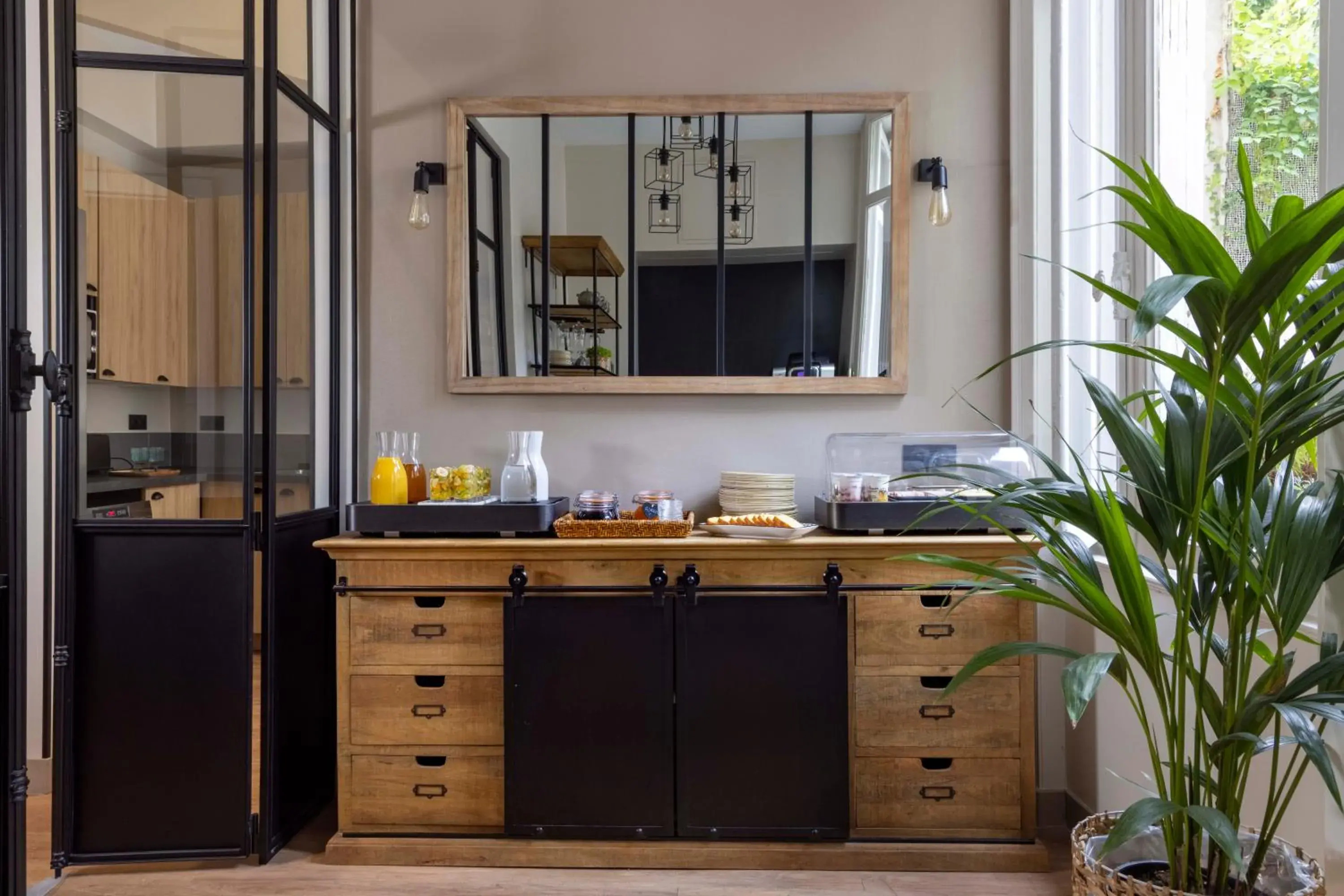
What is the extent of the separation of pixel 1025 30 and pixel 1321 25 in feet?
4.24

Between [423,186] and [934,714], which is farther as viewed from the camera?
[423,186]

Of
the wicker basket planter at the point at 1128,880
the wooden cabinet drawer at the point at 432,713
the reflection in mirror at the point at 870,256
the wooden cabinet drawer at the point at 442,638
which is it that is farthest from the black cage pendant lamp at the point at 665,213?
the wicker basket planter at the point at 1128,880

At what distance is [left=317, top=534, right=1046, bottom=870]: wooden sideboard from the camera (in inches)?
92.7

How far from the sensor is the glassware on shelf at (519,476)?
8.64ft

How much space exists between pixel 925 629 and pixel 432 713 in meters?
1.27

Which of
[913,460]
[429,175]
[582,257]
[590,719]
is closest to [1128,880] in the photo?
[590,719]

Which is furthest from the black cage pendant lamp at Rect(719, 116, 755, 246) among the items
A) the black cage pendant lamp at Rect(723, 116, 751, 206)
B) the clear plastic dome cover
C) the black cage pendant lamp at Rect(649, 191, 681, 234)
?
the clear plastic dome cover

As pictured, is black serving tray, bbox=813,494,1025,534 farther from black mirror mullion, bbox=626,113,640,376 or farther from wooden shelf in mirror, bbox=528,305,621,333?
wooden shelf in mirror, bbox=528,305,621,333

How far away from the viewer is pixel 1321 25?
155cm

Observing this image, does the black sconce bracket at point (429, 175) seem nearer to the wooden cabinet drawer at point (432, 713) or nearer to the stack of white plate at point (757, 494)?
the stack of white plate at point (757, 494)

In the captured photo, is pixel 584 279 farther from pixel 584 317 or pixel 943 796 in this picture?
pixel 943 796

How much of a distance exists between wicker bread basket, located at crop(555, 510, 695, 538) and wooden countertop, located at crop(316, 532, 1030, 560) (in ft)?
0.11

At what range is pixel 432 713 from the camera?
2398 mm

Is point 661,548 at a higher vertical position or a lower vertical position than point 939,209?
lower
